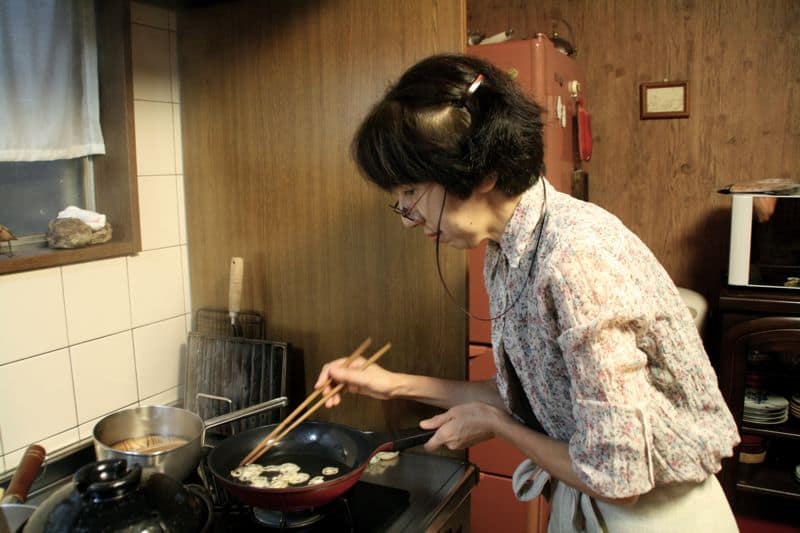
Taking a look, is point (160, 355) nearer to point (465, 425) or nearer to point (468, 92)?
point (465, 425)

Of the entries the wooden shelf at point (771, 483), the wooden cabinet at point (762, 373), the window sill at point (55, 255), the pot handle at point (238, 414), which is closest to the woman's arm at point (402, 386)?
the pot handle at point (238, 414)

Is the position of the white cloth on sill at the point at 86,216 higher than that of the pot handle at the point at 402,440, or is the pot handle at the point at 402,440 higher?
the white cloth on sill at the point at 86,216

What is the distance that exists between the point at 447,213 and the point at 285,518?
1.98 ft

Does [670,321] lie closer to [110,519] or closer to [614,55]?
[110,519]

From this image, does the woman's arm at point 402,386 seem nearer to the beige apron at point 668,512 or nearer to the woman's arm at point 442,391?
the woman's arm at point 442,391

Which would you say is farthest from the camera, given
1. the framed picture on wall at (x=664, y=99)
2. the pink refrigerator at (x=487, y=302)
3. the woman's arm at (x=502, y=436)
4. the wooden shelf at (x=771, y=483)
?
the framed picture on wall at (x=664, y=99)

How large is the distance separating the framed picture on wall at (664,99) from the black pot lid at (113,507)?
239 cm

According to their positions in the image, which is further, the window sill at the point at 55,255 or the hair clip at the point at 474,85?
the window sill at the point at 55,255

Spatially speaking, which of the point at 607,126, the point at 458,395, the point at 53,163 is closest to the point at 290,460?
the point at 458,395

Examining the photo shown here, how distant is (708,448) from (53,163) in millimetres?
1416

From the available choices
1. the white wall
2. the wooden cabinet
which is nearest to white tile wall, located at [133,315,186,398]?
the white wall

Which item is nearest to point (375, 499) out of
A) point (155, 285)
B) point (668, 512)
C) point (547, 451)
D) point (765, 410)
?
point (547, 451)

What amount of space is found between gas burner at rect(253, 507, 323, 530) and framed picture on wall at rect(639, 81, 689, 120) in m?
2.16

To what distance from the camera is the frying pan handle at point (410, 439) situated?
1.22 m
